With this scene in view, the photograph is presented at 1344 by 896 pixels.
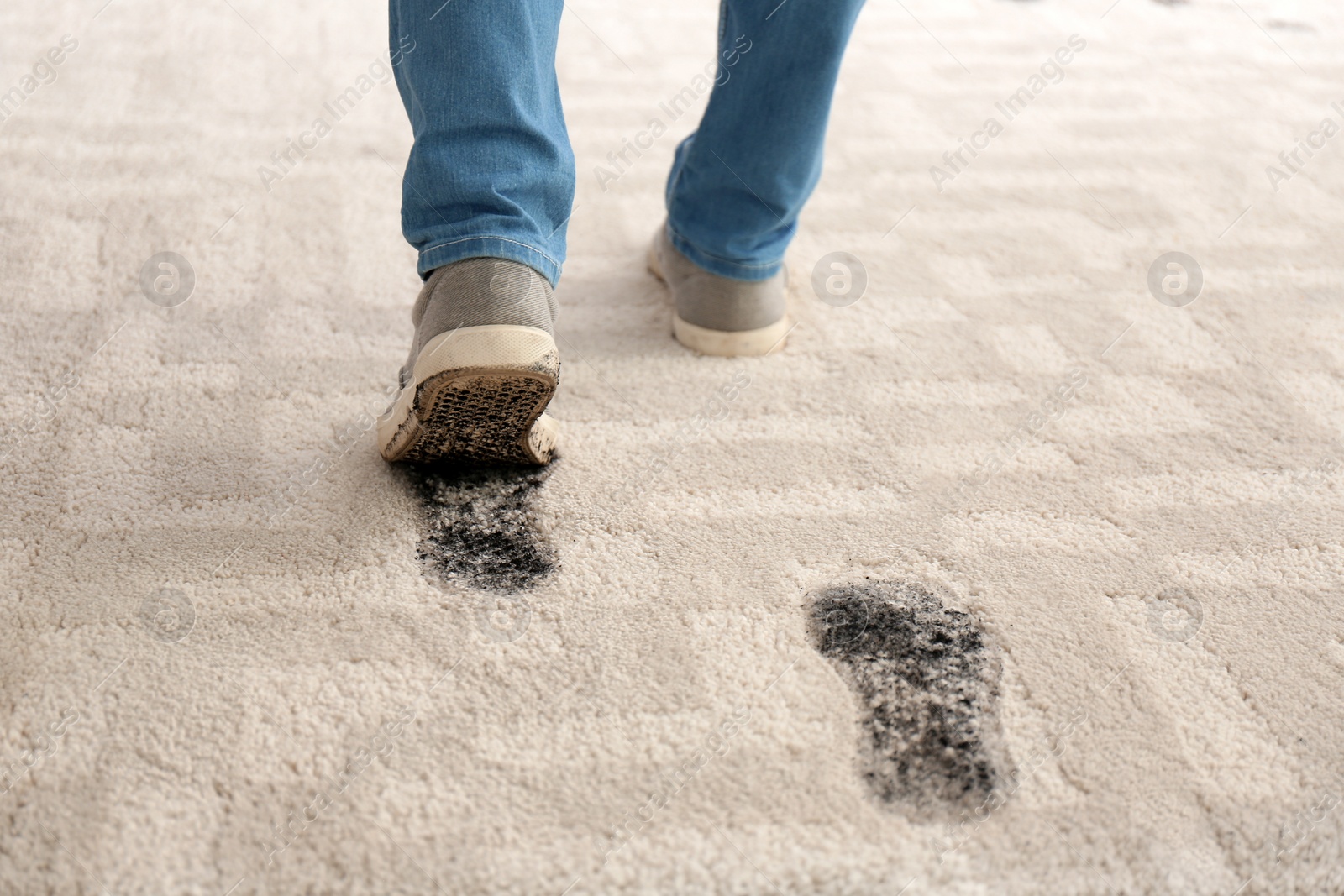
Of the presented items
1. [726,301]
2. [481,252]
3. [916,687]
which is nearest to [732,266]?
[726,301]

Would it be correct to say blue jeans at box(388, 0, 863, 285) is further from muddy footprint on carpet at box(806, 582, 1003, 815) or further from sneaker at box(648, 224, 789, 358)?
muddy footprint on carpet at box(806, 582, 1003, 815)

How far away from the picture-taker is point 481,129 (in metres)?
0.69

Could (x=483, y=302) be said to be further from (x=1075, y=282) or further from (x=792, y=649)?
(x=1075, y=282)

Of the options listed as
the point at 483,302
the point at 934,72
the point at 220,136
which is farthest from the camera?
the point at 934,72

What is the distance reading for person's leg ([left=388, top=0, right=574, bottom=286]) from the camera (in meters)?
0.67

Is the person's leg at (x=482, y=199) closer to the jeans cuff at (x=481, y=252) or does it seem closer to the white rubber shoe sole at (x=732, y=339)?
the jeans cuff at (x=481, y=252)

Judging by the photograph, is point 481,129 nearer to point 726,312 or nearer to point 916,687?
point 726,312

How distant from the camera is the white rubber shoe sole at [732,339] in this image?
1.04m

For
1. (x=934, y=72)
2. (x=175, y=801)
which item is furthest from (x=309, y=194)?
(x=934, y=72)

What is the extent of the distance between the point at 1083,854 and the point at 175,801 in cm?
55

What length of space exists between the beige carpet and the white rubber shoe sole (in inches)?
1.0

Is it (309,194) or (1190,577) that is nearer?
(1190,577)

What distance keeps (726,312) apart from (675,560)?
0.35 meters

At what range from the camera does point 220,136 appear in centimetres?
143
